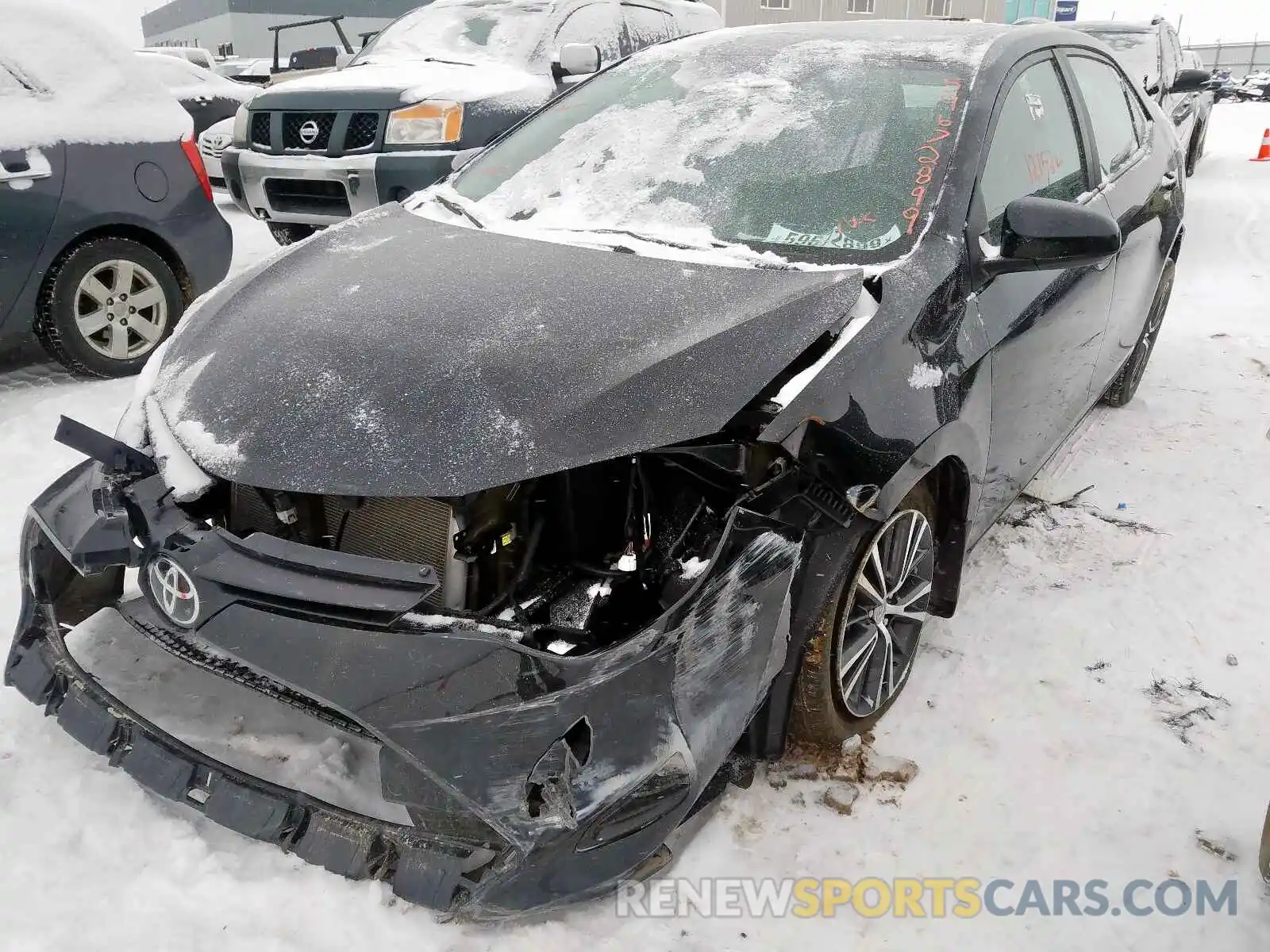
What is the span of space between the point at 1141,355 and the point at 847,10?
27155 millimetres

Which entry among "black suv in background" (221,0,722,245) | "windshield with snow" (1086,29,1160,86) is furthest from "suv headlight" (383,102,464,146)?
"windshield with snow" (1086,29,1160,86)

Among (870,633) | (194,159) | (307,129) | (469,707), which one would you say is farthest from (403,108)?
(469,707)

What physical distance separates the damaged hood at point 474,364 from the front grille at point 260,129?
4.57m

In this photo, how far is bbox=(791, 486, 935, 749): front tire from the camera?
83.5 inches

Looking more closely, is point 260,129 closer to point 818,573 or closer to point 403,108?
point 403,108

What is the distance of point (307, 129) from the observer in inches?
240

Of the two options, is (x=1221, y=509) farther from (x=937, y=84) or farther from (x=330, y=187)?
(x=330, y=187)

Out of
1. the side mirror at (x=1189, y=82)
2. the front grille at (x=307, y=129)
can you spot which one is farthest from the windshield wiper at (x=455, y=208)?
the side mirror at (x=1189, y=82)

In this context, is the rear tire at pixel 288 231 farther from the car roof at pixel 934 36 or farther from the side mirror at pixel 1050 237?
the side mirror at pixel 1050 237

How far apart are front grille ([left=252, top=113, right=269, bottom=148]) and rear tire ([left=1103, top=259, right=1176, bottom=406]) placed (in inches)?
221

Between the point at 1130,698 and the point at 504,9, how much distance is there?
6680mm

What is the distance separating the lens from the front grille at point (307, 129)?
19.7 feet

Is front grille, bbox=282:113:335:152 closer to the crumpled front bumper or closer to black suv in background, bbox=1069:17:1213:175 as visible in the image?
the crumpled front bumper

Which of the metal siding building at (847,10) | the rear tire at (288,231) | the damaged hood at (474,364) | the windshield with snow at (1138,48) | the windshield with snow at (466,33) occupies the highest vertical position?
the metal siding building at (847,10)
